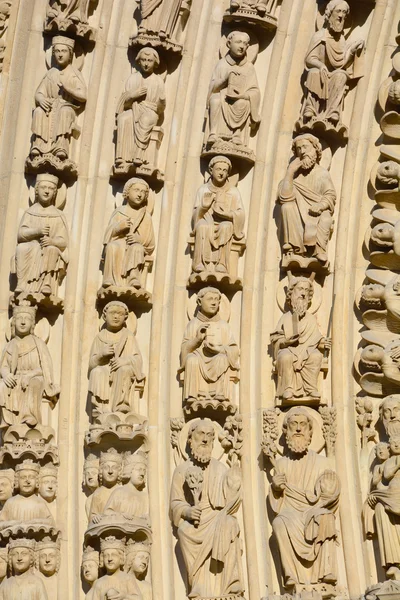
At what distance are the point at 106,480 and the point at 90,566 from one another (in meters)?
0.75

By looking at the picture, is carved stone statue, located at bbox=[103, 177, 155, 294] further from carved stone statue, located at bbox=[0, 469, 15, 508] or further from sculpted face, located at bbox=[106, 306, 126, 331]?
carved stone statue, located at bbox=[0, 469, 15, 508]

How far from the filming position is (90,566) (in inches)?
525

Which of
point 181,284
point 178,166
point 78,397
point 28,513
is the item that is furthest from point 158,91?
point 28,513

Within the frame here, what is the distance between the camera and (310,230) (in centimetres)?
1406

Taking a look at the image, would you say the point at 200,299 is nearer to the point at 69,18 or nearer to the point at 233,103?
the point at 233,103

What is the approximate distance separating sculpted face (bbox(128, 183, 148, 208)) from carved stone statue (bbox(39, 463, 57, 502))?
2537 millimetres

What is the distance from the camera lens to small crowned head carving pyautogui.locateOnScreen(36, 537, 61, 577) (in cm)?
1342

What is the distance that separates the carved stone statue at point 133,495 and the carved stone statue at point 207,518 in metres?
0.26

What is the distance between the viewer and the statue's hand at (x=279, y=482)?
13.4 metres

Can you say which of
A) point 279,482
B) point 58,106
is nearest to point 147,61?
point 58,106

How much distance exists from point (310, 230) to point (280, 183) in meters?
0.58

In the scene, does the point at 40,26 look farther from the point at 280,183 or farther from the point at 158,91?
the point at 280,183

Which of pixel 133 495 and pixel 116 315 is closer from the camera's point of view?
pixel 133 495

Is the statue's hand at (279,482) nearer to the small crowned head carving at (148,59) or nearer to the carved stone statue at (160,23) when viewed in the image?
the small crowned head carving at (148,59)
